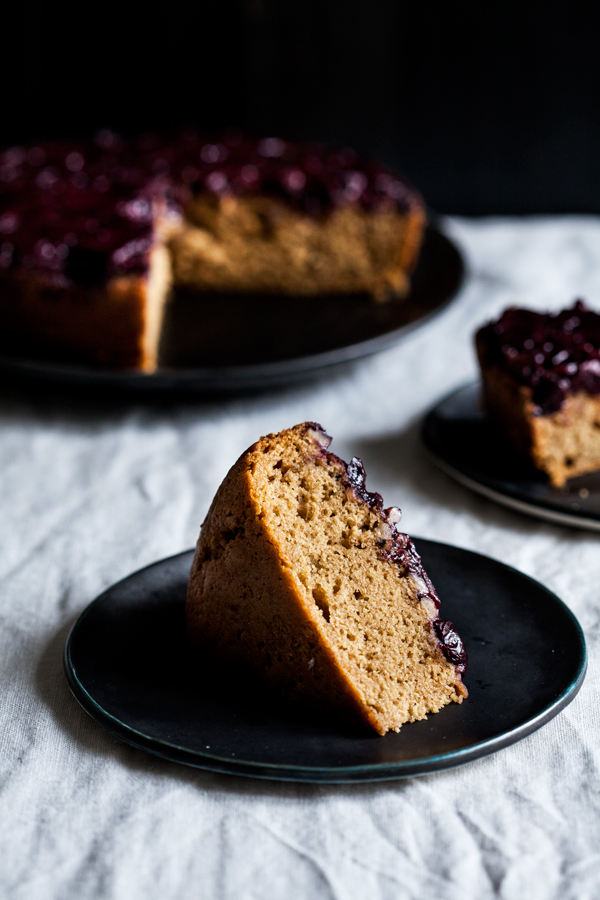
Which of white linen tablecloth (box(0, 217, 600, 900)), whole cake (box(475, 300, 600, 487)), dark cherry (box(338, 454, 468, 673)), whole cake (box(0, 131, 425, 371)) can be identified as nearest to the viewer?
white linen tablecloth (box(0, 217, 600, 900))

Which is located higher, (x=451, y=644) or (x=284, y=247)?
(x=451, y=644)

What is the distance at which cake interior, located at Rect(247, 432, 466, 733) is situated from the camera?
1.89 metres

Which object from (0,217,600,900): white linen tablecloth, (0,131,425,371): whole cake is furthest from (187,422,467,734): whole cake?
(0,131,425,371): whole cake

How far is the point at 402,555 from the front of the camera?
6.47ft

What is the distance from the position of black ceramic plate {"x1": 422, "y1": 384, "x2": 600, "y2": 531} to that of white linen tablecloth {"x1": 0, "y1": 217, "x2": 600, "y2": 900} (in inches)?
2.8

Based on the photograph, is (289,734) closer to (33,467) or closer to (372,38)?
(33,467)

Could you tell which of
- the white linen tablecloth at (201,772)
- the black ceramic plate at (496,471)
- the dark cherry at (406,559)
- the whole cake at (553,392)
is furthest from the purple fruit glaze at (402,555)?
→ the whole cake at (553,392)

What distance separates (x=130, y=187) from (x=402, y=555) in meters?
2.77

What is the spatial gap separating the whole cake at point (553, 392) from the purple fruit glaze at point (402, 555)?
1.03 m

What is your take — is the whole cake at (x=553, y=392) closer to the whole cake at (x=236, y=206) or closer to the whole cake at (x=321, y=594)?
the whole cake at (x=321, y=594)

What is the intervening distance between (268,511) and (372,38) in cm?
418

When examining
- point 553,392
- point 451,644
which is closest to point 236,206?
point 553,392

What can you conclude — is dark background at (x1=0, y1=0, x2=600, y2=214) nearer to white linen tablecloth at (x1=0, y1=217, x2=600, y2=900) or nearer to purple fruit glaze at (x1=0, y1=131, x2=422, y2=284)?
purple fruit glaze at (x1=0, y1=131, x2=422, y2=284)

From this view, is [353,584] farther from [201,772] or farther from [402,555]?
[201,772]
